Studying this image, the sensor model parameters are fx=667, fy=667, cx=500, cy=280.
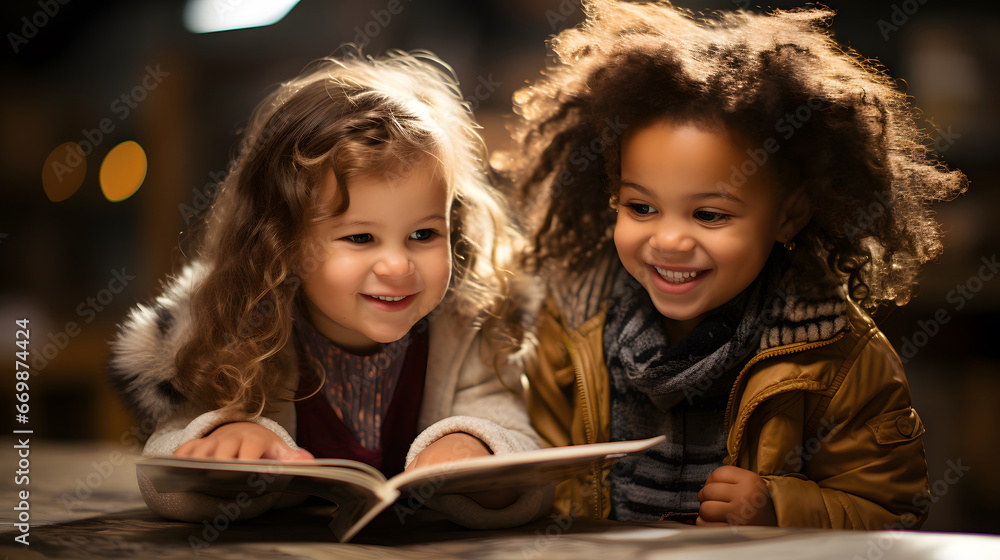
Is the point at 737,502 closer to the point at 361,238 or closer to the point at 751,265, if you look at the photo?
the point at 751,265

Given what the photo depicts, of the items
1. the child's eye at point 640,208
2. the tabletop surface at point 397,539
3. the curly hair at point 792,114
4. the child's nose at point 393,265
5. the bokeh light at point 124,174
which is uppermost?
the bokeh light at point 124,174

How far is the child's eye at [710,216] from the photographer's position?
2.53 feet

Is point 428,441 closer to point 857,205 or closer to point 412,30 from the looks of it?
point 857,205

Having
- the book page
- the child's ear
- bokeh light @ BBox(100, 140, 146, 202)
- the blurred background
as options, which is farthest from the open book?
bokeh light @ BBox(100, 140, 146, 202)

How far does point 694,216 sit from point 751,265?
0.09 meters

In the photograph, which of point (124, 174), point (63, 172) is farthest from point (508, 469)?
point (63, 172)

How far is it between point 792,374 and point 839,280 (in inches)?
5.7

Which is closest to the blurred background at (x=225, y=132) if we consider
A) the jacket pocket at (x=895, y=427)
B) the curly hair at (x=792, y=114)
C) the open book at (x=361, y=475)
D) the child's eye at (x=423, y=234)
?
the curly hair at (x=792, y=114)

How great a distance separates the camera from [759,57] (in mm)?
797

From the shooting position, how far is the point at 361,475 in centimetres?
56

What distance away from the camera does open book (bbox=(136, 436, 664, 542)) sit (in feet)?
1.82

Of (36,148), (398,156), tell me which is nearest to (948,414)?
(398,156)

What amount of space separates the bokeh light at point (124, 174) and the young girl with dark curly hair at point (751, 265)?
0.97m

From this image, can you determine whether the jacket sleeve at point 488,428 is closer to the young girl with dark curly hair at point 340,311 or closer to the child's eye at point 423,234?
the young girl with dark curly hair at point 340,311
